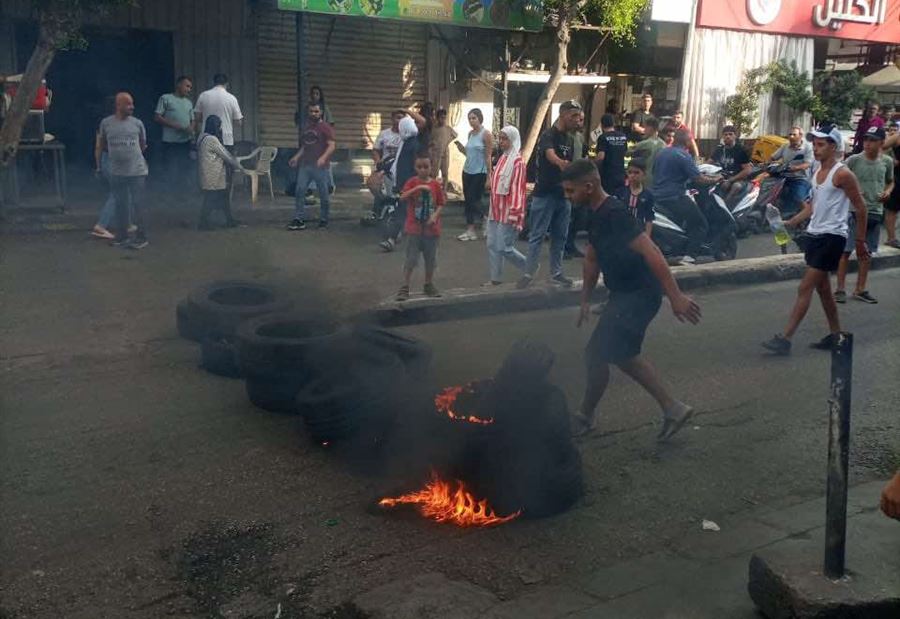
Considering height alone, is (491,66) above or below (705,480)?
above

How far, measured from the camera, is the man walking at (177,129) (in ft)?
41.2

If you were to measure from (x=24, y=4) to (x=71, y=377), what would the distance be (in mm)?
8541

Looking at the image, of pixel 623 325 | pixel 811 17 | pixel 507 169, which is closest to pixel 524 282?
pixel 507 169

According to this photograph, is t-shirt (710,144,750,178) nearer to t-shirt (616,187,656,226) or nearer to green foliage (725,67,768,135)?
green foliage (725,67,768,135)

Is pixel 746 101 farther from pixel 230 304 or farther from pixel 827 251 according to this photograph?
pixel 230 304

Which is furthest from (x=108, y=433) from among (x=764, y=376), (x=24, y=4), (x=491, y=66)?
(x=491, y=66)

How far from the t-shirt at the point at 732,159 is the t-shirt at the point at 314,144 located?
5934mm

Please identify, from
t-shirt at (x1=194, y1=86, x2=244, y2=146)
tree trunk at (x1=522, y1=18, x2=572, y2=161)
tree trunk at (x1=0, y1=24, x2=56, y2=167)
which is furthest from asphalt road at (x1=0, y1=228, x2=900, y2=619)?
tree trunk at (x1=522, y1=18, x2=572, y2=161)

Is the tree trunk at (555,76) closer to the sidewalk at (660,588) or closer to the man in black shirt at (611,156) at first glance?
the man in black shirt at (611,156)

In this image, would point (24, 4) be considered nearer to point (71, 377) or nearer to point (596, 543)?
point (71, 377)

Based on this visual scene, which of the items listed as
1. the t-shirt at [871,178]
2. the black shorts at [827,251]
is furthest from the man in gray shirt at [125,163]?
the t-shirt at [871,178]

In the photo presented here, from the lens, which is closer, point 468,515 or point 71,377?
point 468,515

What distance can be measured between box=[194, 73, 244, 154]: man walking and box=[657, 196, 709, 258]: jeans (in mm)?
5831

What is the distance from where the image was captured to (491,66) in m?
16.6
